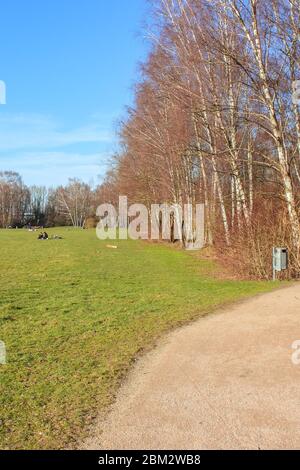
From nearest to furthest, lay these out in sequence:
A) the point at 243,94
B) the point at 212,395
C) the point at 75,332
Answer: the point at 212,395, the point at 75,332, the point at 243,94

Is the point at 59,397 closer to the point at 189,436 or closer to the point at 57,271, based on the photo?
the point at 189,436

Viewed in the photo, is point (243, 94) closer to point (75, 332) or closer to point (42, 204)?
point (75, 332)

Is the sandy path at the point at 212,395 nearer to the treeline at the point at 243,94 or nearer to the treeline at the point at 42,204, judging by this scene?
the treeline at the point at 243,94

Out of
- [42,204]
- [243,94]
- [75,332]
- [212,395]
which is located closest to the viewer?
[212,395]

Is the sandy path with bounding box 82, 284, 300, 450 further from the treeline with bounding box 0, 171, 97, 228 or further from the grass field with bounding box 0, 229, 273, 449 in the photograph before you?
the treeline with bounding box 0, 171, 97, 228

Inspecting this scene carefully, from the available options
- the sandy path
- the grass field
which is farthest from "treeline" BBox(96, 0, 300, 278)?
the sandy path

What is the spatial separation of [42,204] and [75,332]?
111480 mm

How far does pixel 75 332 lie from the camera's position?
25.6ft

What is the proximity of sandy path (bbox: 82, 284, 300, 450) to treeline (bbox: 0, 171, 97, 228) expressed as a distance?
92879 mm

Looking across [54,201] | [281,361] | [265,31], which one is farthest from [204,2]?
[54,201]

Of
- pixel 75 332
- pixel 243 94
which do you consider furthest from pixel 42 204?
pixel 75 332

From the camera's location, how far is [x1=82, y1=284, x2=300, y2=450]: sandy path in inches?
152

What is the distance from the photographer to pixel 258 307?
932 cm

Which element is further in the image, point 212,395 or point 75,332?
point 75,332
